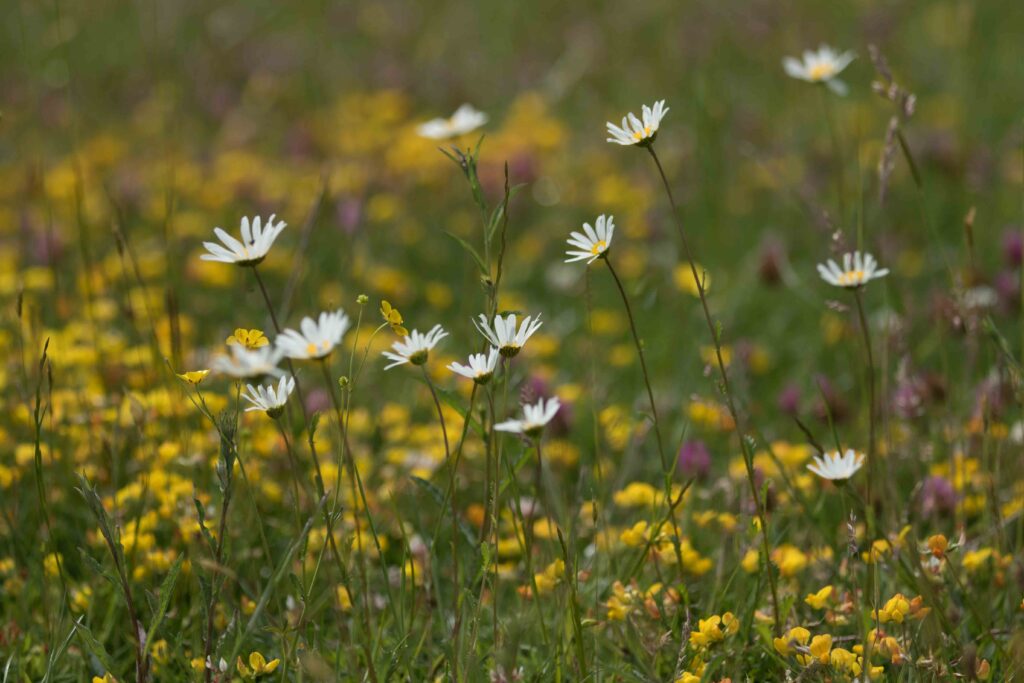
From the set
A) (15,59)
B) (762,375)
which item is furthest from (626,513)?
(15,59)

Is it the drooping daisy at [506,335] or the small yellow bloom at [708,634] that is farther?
the small yellow bloom at [708,634]

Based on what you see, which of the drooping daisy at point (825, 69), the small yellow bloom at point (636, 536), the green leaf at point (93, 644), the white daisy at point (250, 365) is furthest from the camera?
the drooping daisy at point (825, 69)

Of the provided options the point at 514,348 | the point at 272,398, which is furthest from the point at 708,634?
the point at 272,398

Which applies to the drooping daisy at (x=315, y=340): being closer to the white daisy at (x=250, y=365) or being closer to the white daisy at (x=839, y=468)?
the white daisy at (x=250, y=365)

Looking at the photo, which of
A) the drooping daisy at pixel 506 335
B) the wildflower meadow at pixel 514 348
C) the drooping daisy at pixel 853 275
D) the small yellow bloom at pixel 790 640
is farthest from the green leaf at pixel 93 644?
the drooping daisy at pixel 853 275

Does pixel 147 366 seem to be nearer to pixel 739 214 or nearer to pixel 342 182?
pixel 342 182

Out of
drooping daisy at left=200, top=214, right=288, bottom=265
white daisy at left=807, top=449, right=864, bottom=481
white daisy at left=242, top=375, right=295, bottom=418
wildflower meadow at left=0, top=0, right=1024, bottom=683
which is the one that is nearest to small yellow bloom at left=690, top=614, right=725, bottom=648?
wildflower meadow at left=0, top=0, right=1024, bottom=683

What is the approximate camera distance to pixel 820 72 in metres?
2.13

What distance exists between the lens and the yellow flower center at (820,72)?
211 centimetres

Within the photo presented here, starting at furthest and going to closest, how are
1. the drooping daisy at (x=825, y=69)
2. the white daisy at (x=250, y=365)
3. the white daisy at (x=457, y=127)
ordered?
the white daisy at (x=457, y=127) < the drooping daisy at (x=825, y=69) < the white daisy at (x=250, y=365)

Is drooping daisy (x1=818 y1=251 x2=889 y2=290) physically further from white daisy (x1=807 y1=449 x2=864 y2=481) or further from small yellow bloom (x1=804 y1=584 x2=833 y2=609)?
small yellow bloom (x1=804 y1=584 x2=833 y2=609)

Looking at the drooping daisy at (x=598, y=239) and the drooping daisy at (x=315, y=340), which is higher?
the drooping daisy at (x=598, y=239)

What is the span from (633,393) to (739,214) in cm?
140

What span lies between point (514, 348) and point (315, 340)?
0.80 ft
